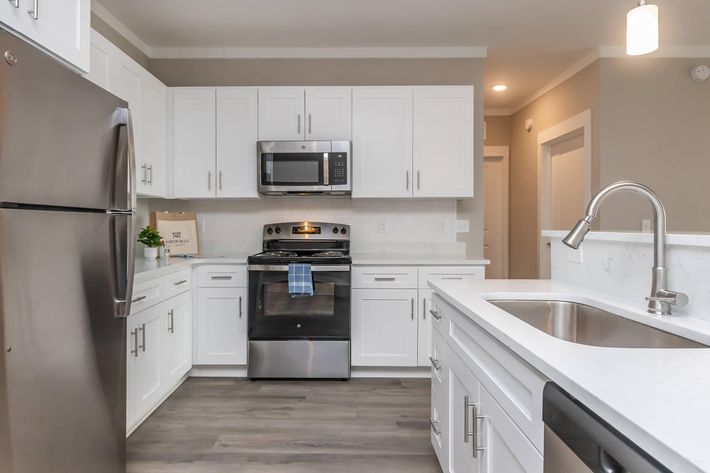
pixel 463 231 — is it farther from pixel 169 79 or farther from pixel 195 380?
pixel 169 79

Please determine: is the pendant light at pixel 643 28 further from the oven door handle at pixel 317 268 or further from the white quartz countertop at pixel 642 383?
the oven door handle at pixel 317 268

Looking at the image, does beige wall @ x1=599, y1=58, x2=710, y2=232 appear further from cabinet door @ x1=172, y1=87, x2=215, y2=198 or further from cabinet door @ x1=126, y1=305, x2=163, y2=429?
cabinet door @ x1=126, y1=305, x2=163, y2=429

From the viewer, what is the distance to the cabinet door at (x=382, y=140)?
128 inches

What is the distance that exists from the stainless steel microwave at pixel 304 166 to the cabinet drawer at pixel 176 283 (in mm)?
838

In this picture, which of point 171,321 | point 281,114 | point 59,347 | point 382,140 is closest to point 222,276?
point 171,321

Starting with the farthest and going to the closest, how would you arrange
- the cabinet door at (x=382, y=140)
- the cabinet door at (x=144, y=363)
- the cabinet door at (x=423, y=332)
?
the cabinet door at (x=382, y=140), the cabinet door at (x=423, y=332), the cabinet door at (x=144, y=363)

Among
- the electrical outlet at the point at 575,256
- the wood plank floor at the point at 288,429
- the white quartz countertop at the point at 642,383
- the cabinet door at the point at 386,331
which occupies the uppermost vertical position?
the electrical outlet at the point at 575,256

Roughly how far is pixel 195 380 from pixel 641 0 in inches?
133

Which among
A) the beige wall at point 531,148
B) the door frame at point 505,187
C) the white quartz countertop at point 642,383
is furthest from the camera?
A: the door frame at point 505,187

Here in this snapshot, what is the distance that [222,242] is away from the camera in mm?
3586

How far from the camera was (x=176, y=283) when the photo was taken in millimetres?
2719

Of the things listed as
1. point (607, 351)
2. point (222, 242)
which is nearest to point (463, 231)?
point (222, 242)

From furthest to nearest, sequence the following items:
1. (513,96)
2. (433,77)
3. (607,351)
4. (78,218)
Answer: (513,96) → (433,77) → (78,218) → (607,351)

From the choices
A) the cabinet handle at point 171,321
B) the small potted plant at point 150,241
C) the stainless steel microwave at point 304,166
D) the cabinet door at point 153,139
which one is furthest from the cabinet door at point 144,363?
the stainless steel microwave at point 304,166
